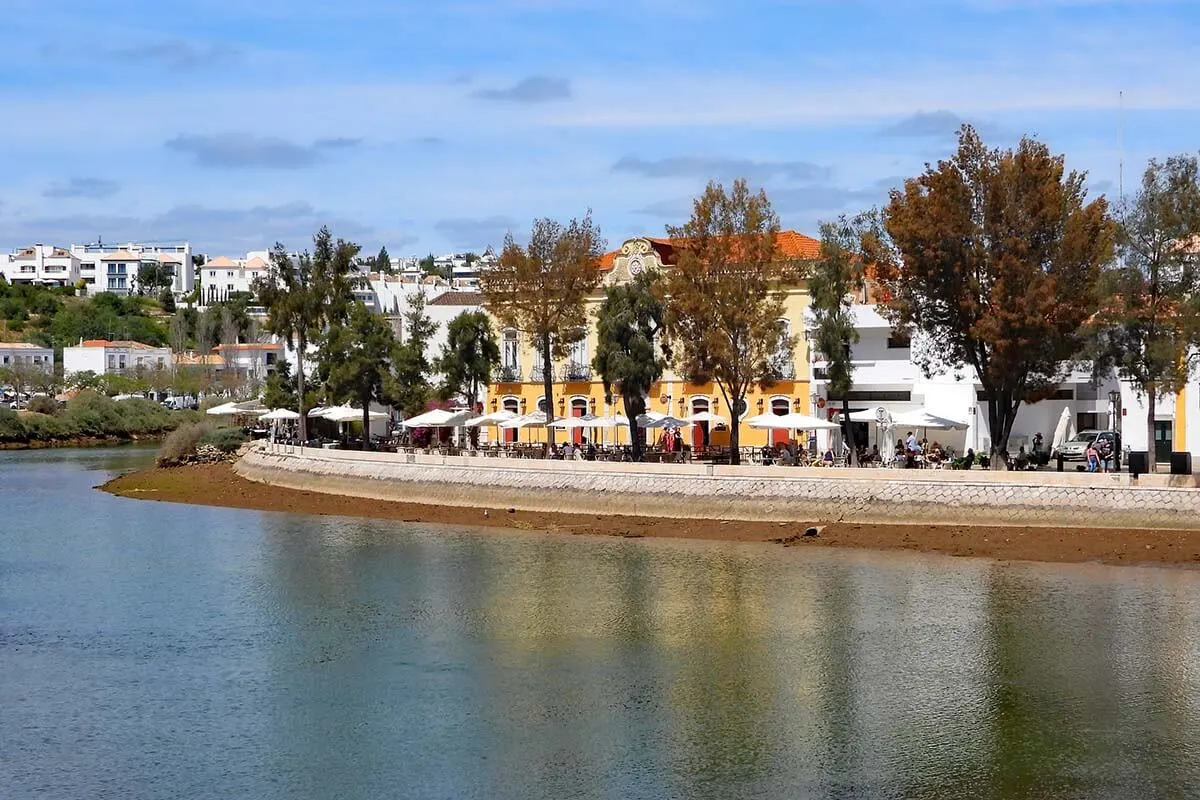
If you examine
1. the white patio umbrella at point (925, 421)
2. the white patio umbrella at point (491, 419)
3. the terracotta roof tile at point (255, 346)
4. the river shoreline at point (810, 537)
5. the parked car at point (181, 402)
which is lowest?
the river shoreline at point (810, 537)

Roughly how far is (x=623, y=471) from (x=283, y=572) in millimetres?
14815

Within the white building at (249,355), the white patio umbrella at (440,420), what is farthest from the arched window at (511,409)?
the white building at (249,355)

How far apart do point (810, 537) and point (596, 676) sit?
18.9 meters

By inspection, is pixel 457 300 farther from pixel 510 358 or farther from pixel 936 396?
pixel 936 396

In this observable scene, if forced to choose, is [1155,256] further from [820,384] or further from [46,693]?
[46,693]

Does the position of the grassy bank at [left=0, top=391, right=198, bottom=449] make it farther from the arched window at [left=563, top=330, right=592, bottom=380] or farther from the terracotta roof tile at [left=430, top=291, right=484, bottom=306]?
A: the arched window at [left=563, top=330, right=592, bottom=380]

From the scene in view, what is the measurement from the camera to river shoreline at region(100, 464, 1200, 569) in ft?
138

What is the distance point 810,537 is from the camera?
4669 cm

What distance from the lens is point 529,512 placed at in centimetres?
5469

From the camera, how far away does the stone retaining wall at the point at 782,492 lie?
145 ft

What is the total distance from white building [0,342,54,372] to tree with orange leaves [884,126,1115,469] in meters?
145

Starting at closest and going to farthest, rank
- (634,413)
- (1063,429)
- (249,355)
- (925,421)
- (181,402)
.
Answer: (925,421) → (634,413) → (1063,429) → (181,402) → (249,355)

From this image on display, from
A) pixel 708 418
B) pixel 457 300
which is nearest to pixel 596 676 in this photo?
pixel 708 418

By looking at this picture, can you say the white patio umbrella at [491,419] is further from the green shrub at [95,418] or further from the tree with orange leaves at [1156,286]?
the green shrub at [95,418]
